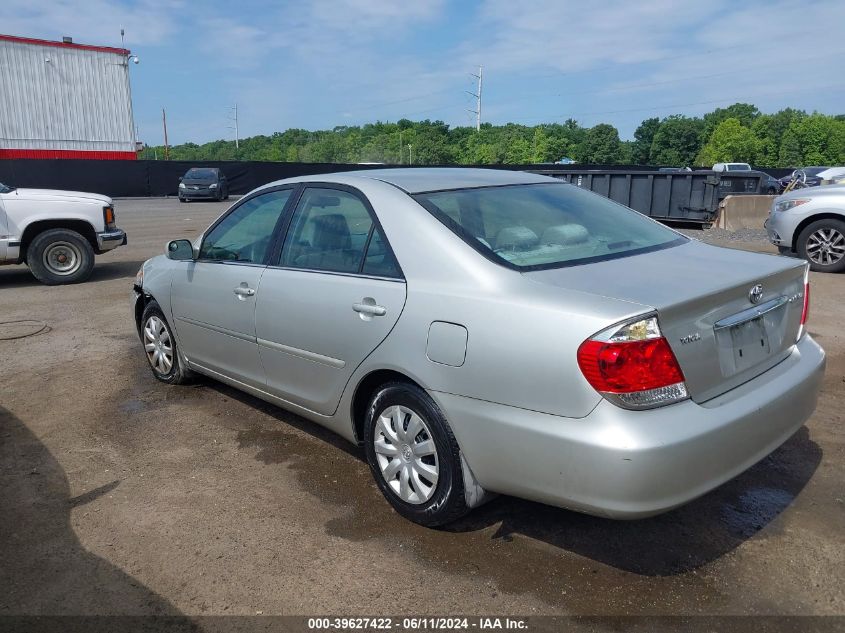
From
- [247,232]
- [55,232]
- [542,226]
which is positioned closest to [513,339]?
[542,226]

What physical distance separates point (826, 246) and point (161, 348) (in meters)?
8.99

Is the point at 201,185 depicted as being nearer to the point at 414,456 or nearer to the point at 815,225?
the point at 815,225

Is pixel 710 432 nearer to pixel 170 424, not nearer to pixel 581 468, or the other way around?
pixel 581 468

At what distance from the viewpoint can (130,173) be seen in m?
31.8

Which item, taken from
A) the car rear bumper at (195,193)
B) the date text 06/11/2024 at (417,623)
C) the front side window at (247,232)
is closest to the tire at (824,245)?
the front side window at (247,232)

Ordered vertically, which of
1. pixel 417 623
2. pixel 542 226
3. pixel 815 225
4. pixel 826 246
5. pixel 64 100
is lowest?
pixel 417 623

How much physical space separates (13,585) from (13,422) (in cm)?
211

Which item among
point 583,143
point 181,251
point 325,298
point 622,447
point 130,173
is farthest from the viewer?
point 583,143

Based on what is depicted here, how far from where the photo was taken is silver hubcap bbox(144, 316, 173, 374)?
5.23m

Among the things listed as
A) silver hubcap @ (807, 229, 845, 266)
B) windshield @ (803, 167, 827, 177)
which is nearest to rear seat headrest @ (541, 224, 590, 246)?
silver hubcap @ (807, 229, 845, 266)

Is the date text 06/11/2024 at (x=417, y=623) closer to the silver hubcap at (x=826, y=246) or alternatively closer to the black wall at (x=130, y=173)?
the silver hubcap at (x=826, y=246)

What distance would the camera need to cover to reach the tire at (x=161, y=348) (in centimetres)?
518

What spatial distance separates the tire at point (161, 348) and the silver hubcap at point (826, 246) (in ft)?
28.8

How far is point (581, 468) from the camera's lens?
258cm
